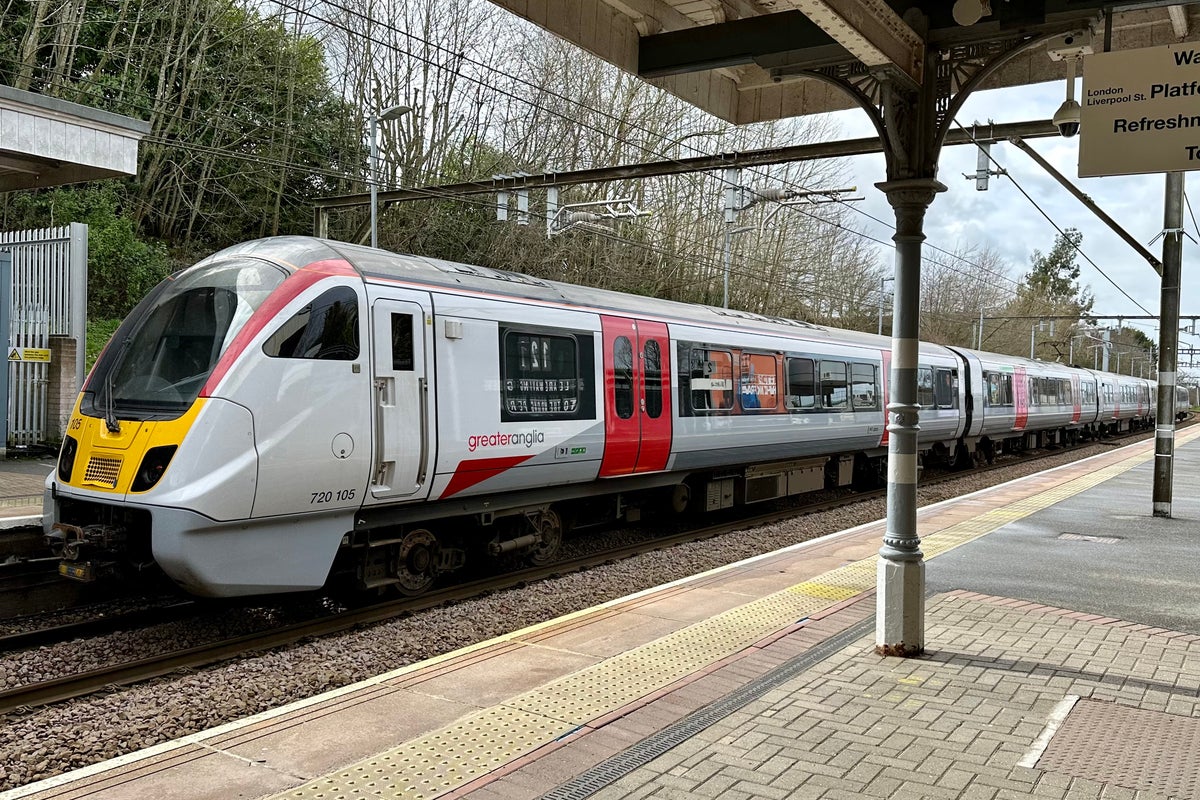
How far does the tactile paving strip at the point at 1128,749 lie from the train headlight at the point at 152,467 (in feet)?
17.9

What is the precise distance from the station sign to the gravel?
543 centimetres

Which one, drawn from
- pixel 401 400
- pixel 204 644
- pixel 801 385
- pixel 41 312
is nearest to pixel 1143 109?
pixel 401 400

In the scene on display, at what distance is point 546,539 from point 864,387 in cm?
792

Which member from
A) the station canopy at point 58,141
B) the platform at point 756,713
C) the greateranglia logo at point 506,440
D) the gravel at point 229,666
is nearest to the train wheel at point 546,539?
the gravel at point 229,666

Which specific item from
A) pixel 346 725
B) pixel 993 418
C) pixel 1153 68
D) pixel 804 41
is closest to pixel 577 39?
pixel 804 41

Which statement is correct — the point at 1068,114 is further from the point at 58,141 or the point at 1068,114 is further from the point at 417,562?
the point at 58,141

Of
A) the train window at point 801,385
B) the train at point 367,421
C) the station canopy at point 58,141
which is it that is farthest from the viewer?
the train window at point 801,385

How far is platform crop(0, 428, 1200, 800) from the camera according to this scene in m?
4.05

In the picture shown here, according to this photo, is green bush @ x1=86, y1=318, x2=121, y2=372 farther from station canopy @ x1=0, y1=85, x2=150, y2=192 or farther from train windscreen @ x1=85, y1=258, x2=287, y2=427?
train windscreen @ x1=85, y1=258, x2=287, y2=427

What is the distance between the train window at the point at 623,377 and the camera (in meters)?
10.0

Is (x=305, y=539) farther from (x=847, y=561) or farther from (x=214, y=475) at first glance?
(x=847, y=561)

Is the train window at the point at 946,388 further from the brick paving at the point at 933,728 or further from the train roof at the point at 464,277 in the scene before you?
the brick paving at the point at 933,728

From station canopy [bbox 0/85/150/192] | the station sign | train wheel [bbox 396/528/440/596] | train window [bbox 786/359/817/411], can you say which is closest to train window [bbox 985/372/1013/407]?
train window [bbox 786/359/817/411]

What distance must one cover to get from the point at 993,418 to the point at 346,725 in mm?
20770
